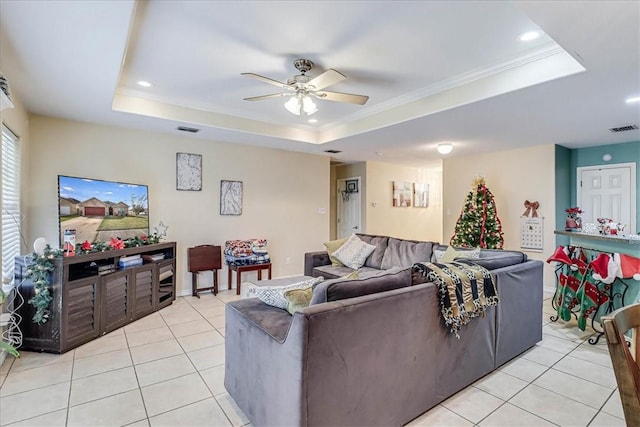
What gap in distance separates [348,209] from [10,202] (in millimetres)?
6083

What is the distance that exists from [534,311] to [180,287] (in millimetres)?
4503

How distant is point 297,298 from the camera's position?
77.6 inches

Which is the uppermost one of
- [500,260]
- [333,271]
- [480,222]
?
[480,222]

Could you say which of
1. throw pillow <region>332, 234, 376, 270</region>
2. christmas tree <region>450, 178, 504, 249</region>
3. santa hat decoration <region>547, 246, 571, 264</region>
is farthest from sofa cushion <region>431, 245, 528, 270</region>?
christmas tree <region>450, 178, 504, 249</region>

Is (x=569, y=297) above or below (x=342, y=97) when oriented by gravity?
below

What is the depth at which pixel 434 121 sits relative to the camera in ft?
13.3

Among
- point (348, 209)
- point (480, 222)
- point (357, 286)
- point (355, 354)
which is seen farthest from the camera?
point (348, 209)

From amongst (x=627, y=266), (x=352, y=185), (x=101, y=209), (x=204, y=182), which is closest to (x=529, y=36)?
(x=627, y=266)

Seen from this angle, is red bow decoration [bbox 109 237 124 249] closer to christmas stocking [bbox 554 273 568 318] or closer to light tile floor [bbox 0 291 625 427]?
light tile floor [bbox 0 291 625 427]

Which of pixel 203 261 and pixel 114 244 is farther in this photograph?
pixel 203 261

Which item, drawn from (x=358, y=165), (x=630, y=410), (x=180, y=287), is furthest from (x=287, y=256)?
(x=630, y=410)

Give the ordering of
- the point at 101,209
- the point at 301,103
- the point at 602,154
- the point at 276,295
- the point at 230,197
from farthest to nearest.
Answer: the point at 602,154
the point at 230,197
the point at 101,209
the point at 301,103
the point at 276,295

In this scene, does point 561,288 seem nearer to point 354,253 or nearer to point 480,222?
point 480,222

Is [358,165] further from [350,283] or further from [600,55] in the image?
[350,283]
